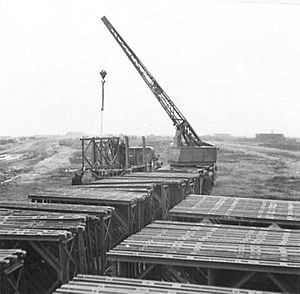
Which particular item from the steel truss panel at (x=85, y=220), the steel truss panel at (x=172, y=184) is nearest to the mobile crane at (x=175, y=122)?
the steel truss panel at (x=172, y=184)

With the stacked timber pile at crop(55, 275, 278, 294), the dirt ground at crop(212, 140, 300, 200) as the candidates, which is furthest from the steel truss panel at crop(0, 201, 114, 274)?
the dirt ground at crop(212, 140, 300, 200)

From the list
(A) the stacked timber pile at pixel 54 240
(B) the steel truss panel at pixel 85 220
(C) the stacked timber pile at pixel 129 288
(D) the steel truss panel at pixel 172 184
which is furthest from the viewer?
(D) the steel truss panel at pixel 172 184

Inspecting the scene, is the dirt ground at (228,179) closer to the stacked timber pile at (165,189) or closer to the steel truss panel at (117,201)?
the stacked timber pile at (165,189)

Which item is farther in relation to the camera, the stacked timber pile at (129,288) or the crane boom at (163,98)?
the crane boom at (163,98)

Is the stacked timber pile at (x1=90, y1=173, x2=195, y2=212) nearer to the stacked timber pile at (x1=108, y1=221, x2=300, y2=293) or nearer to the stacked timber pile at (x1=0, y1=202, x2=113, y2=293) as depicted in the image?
the stacked timber pile at (x1=0, y1=202, x2=113, y2=293)

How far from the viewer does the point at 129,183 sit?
2228 centimetres

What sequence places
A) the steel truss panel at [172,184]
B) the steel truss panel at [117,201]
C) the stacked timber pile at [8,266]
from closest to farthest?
1. the stacked timber pile at [8,266]
2. the steel truss panel at [117,201]
3. the steel truss panel at [172,184]

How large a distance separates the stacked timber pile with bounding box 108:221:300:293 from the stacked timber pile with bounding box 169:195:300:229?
2321mm

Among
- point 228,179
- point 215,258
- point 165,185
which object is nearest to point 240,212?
point 215,258

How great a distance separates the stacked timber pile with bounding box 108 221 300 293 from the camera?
9.70 metres

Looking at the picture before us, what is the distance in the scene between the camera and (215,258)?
32.6ft

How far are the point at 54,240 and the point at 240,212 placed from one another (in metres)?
6.70

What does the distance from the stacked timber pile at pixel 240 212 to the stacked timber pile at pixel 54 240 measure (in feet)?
8.63

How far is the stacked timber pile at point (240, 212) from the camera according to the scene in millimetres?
14773
